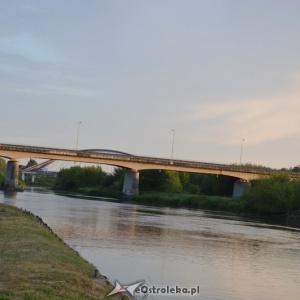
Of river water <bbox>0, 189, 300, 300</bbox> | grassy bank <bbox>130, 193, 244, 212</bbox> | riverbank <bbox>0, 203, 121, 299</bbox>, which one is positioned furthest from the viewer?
grassy bank <bbox>130, 193, 244, 212</bbox>

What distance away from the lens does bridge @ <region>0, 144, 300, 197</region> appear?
108 m

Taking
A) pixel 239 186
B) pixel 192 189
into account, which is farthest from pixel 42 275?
pixel 192 189

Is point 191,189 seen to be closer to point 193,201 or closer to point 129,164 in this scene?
point 129,164

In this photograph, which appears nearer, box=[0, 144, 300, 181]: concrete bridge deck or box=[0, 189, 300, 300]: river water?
box=[0, 189, 300, 300]: river water

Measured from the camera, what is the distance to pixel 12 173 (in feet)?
361

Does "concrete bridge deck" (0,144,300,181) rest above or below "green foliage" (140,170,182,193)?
above

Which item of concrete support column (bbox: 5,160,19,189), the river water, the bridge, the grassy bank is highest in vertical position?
the bridge

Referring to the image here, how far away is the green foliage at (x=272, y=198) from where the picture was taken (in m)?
92.4

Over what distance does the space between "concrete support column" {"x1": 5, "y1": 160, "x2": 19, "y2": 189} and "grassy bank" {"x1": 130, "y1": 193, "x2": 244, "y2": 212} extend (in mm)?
20610

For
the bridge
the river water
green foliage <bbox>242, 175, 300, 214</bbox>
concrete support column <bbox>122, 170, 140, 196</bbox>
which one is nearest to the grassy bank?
concrete support column <bbox>122, 170, 140, 196</bbox>

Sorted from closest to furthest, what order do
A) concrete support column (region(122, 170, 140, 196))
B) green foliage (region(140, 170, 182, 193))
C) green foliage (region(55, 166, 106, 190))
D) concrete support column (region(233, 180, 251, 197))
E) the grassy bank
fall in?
the grassy bank → concrete support column (region(122, 170, 140, 196)) → concrete support column (region(233, 180, 251, 197)) → green foliage (region(140, 170, 182, 193)) → green foliage (region(55, 166, 106, 190))

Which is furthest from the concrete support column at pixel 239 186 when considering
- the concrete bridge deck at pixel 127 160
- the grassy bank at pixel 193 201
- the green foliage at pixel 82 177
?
the green foliage at pixel 82 177

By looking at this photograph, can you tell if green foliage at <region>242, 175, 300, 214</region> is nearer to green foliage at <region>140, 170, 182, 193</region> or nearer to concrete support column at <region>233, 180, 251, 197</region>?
concrete support column at <region>233, 180, 251, 197</region>

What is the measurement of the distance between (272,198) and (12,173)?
146ft
